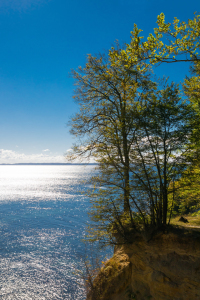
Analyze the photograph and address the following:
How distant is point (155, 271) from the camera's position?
10.8 metres

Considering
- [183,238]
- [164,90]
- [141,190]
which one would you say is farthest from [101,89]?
[183,238]

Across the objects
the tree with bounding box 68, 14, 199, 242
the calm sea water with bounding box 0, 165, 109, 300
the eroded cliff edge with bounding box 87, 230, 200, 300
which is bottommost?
the calm sea water with bounding box 0, 165, 109, 300

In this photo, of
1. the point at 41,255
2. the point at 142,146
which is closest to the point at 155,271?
the point at 142,146

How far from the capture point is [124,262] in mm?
12242

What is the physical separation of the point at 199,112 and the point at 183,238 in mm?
8398

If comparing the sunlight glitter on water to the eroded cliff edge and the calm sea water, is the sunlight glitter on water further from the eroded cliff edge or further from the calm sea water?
the eroded cliff edge

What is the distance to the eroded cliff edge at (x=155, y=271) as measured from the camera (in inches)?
385

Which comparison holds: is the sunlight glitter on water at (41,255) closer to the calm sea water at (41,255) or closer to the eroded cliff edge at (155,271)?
the calm sea water at (41,255)

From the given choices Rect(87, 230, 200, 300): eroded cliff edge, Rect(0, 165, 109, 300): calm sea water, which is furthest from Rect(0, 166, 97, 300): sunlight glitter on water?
Rect(87, 230, 200, 300): eroded cliff edge

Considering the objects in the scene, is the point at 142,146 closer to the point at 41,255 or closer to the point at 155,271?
the point at 155,271

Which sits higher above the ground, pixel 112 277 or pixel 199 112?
pixel 199 112

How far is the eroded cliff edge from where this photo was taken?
977 cm

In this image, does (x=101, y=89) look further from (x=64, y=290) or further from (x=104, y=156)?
(x=64, y=290)

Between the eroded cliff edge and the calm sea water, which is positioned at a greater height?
the eroded cliff edge
